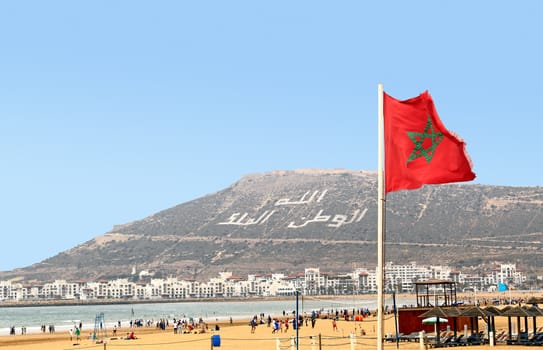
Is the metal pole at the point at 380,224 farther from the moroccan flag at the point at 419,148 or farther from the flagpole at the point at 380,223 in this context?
the moroccan flag at the point at 419,148

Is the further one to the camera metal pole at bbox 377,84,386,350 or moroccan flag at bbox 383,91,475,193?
moroccan flag at bbox 383,91,475,193

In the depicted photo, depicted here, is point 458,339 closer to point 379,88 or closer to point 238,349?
point 238,349

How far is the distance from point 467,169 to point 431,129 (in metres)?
0.85

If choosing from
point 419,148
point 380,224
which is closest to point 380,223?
point 380,224

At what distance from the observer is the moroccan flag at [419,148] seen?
12.7m

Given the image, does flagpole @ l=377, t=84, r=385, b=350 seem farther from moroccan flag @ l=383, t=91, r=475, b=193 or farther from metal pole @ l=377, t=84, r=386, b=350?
moroccan flag @ l=383, t=91, r=475, b=193

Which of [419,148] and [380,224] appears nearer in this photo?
[380,224]

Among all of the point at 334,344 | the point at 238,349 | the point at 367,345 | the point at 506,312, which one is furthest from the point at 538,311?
the point at 238,349

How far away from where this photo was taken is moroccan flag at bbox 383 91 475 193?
12719mm

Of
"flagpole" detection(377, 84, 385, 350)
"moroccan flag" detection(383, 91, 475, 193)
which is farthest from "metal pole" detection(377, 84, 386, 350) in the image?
"moroccan flag" detection(383, 91, 475, 193)

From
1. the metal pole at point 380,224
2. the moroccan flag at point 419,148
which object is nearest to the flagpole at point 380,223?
the metal pole at point 380,224

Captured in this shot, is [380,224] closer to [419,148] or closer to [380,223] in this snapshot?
[380,223]

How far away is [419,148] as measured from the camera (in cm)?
1287

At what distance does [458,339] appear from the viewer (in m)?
36.9
